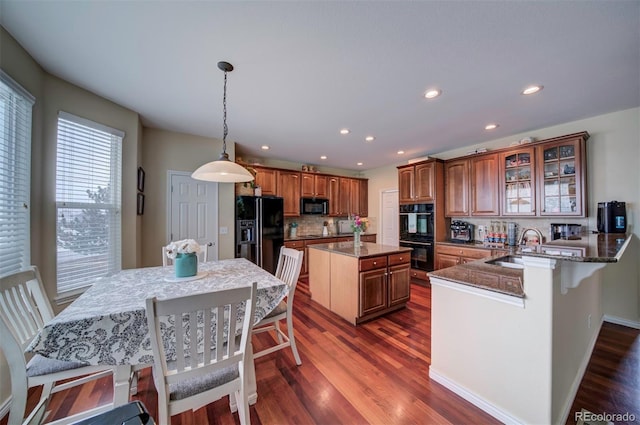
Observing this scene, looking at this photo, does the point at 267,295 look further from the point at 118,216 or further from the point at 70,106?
the point at 70,106

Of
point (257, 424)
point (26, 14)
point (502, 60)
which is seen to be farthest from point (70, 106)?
point (502, 60)

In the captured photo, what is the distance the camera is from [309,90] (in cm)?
Result: 231

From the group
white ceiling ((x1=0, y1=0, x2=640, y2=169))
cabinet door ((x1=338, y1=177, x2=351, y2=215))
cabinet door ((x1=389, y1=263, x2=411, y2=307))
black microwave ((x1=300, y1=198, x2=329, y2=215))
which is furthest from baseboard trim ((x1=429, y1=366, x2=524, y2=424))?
cabinet door ((x1=338, y1=177, x2=351, y2=215))

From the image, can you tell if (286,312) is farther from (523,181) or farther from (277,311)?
(523,181)

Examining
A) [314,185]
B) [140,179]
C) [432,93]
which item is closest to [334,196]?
[314,185]

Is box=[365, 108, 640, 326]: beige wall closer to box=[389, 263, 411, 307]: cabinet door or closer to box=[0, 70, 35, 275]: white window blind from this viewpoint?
box=[389, 263, 411, 307]: cabinet door

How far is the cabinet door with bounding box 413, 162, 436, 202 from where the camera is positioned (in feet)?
13.9

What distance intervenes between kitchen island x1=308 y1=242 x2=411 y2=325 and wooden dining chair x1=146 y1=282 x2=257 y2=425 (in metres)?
1.72

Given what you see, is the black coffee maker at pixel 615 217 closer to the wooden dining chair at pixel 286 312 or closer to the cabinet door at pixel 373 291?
the cabinet door at pixel 373 291

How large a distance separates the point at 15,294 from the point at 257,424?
5.48ft

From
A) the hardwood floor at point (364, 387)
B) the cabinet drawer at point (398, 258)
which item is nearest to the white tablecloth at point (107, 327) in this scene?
the hardwood floor at point (364, 387)

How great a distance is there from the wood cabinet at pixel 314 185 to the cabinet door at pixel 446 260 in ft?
9.05

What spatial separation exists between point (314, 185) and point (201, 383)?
4485 mm

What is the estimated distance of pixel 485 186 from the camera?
3.78m
